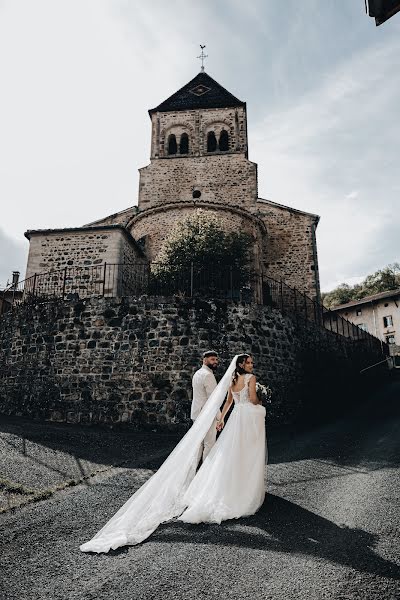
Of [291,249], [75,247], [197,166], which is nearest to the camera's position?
[75,247]

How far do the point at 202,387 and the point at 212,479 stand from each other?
1639 mm

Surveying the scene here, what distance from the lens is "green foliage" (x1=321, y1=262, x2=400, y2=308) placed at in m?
42.4

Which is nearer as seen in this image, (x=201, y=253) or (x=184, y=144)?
(x=201, y=253)

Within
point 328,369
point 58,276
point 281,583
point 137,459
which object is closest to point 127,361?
point 137,459

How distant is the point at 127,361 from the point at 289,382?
5.06 m

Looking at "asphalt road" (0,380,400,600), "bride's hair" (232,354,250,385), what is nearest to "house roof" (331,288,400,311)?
"asphalt road" (0,380,400,600)

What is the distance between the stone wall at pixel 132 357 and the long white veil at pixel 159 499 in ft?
17.6

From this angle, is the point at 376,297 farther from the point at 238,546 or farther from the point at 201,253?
the point at 238,546

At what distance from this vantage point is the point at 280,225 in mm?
22891

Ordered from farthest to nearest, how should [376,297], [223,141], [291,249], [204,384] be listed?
[376,297] < [223,141] < [291,249] < [204,384]

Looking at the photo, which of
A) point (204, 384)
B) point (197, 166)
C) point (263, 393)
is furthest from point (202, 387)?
point (197, 166)

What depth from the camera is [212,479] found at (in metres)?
4.81

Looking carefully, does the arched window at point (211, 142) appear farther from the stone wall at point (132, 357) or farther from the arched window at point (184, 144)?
the stone wall at point (132, 357)

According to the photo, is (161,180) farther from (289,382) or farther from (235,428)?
(235,428)
